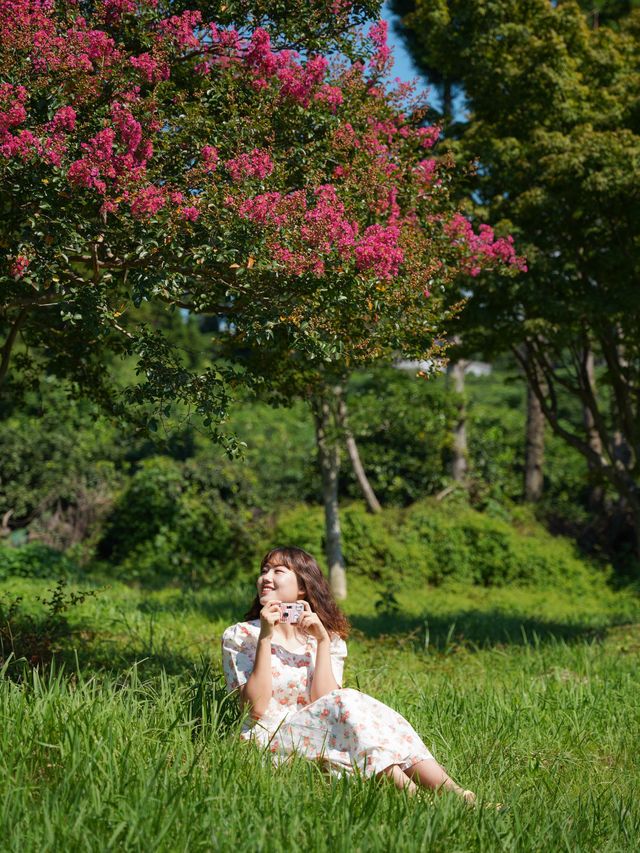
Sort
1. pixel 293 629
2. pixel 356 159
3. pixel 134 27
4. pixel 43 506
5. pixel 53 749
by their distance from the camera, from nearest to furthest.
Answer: pixel 53 749 → pixel 293 629 → pixel 134 27 → pixel 356 159 → pixel 43 506

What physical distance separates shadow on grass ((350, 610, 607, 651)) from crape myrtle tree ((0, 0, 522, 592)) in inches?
161

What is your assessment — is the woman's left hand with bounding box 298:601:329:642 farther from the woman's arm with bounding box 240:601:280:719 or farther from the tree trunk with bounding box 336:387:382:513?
the tree trunk with bounding box 336:387:382:513

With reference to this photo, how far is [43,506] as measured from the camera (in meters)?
14.2

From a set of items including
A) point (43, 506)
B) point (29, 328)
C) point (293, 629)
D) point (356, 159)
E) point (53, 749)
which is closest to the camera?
point (53, 749)

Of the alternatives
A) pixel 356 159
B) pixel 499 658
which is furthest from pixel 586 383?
pixel 356 159

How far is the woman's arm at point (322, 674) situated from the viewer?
3.75 metres

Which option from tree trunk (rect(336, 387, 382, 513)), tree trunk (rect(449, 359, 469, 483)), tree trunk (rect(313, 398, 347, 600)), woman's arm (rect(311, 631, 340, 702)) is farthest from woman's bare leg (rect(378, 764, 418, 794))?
tree trunk (rect(449, 359, 469, 483))

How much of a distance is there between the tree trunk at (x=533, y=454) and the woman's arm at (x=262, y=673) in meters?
13.5

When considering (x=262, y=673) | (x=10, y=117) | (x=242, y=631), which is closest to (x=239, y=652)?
(x=242, y=631)

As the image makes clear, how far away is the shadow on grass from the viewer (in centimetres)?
844

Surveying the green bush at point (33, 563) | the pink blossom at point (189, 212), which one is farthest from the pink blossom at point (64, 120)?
the green bush at point (33, 563)

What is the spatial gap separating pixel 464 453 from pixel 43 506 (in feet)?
23.8

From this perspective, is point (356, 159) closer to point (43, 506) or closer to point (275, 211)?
point (275, 211)

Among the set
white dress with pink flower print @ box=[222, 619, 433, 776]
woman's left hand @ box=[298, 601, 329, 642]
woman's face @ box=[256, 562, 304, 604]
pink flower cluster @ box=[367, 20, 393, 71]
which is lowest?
white dress with pink flower print @ box=[222, 619, 433, 776]
